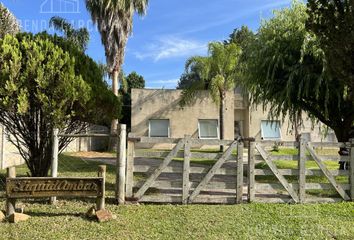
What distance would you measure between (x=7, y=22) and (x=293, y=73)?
14432mm

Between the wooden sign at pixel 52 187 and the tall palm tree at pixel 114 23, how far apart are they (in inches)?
683

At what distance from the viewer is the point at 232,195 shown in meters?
9.63

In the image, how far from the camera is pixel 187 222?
7.43 metres

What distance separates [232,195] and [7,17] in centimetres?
1617

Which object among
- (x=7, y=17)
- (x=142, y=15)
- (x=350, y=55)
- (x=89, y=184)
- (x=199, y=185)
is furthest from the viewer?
(x=142, y=15)

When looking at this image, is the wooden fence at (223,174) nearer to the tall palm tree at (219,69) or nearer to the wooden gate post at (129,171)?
the wooden gate post at (129,171)

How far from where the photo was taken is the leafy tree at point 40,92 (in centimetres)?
838

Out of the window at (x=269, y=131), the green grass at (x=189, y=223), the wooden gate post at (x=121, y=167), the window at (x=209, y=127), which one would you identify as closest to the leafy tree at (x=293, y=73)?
the green grass at (x=189, y=223)

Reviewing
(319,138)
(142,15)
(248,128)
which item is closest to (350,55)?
(142,15)


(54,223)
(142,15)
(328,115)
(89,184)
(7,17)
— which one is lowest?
(54,223)

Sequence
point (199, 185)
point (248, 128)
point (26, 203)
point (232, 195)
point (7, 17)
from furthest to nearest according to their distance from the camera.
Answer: point (248, 128), point (7, 17), point (232, 195), point (199, 185), point (26, 203)

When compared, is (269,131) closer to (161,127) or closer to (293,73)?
(161,127)

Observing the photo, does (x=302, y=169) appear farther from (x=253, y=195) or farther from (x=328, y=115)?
(x=328, y=115)

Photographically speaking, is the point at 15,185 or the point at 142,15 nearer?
the point at 15,185
